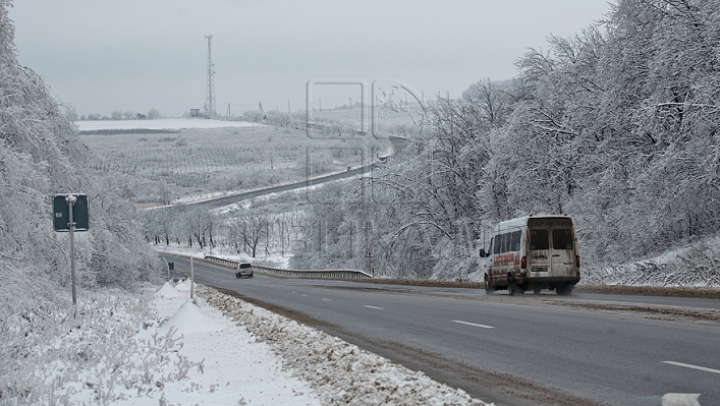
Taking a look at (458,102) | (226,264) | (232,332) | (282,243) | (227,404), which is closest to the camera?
(227,404)

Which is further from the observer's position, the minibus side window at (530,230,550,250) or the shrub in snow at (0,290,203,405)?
the minibus side window at (530,230,550,250)

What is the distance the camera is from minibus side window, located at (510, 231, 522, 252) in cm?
2467

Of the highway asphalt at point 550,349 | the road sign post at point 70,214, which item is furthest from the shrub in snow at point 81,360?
the highway asphalt at point 550,349

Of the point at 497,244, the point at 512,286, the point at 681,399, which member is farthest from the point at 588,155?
the point at 681,399

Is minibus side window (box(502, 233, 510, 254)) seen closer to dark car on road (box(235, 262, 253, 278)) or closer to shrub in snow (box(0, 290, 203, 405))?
shrub in snow (box(0, 290, 203, 405))

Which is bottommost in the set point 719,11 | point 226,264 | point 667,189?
point 226,264

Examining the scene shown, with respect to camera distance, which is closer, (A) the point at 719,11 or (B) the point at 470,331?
(B) the point at 470,331

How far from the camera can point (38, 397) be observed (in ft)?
27.7

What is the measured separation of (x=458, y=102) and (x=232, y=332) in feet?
139

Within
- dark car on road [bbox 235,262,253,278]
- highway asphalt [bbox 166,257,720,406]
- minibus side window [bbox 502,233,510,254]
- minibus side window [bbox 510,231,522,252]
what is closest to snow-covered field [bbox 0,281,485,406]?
highway asphalt [bbox 166,257,720,406]

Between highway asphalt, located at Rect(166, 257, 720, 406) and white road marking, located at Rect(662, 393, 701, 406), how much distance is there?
7 centimetres

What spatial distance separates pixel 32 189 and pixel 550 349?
1689cm

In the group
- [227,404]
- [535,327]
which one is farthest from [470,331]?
[227,404]

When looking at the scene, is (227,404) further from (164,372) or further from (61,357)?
(61,357)
